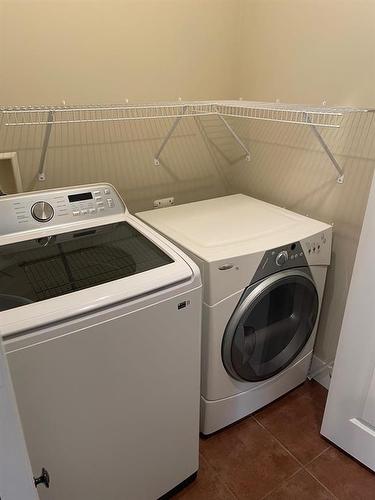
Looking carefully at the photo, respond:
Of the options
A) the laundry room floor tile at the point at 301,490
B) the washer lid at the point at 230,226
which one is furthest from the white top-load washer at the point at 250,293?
the laundry room floor tile at the point at 301,490

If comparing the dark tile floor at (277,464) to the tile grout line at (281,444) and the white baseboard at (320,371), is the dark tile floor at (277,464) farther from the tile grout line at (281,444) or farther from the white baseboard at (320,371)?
the white baseboard at (320,371)

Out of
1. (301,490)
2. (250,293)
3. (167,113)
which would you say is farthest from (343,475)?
(167,113)

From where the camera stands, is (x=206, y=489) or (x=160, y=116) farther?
(x=160, y=116)

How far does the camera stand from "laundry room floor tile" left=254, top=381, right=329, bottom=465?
5.77 ft

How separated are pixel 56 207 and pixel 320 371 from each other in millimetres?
1669

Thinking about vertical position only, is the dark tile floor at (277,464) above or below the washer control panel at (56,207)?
below

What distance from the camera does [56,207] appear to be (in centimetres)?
149

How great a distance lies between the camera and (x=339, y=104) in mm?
1638

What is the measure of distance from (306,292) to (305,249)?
9.5 inches

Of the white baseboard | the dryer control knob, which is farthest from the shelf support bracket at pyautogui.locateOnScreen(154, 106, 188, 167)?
the white baseboard

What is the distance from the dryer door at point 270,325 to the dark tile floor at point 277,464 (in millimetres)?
291

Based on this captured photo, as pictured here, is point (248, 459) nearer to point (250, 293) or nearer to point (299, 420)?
point (299, 420)

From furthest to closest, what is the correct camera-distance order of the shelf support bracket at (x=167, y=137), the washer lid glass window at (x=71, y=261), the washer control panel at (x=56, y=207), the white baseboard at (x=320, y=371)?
the white baseboard at (x=320, y=371) < the shelf support bracket at (x=167, y=137) < the washer control panel at (x=56, y=207) < the washer lid glass window at (x=71, y=261)

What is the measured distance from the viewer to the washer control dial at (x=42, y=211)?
56.8 inches
